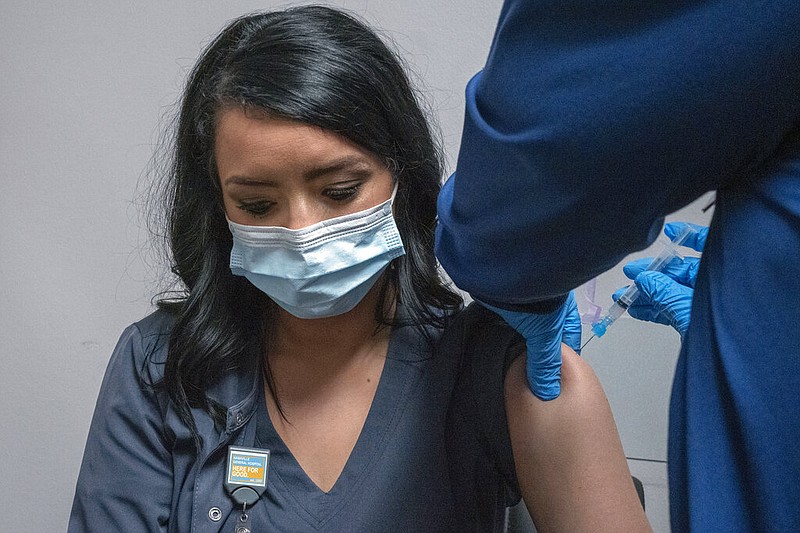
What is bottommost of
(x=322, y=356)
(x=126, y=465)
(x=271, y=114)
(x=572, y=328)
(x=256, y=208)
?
(x=126, y=465)

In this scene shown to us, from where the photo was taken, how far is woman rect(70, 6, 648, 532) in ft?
3.77

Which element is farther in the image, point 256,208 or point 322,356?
point 322,356

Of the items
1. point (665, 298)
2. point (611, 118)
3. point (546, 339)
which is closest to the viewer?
point (611, 118)

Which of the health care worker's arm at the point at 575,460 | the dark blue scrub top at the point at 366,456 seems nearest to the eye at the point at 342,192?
the dark blue scrub top at the point at 366,456

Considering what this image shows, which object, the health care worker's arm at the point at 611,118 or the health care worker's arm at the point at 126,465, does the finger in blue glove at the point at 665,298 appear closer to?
the health care worker's arm at the point at 611,118

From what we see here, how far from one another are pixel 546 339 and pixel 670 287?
23 cm

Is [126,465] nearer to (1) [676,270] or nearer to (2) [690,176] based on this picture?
(1) [676,270]

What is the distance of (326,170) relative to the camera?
116cm

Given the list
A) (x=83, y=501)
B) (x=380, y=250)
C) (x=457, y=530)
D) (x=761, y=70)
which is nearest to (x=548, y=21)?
(x=761, y=70)

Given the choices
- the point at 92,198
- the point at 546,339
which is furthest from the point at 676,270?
the point at 92,198

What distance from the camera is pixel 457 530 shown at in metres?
1.24

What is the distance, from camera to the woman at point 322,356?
1150 millimetres

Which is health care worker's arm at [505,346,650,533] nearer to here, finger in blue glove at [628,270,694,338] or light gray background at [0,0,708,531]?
finger in blue glove at [628,270,694,338]

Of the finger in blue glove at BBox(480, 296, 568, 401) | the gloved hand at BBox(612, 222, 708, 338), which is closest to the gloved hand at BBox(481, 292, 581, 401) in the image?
the finger in blue glove at BBox(480, 296, 568, 401)
